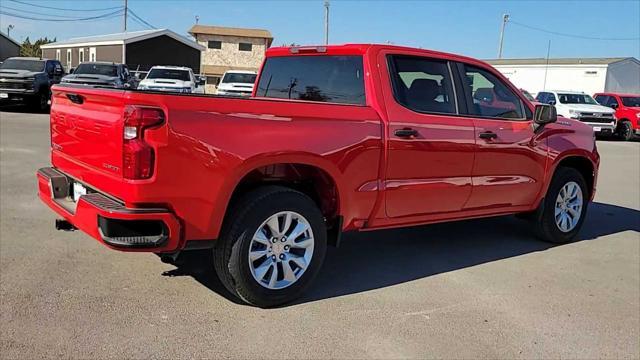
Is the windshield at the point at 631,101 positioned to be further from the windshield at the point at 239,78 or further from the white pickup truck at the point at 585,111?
the windshield at the point at 239,78

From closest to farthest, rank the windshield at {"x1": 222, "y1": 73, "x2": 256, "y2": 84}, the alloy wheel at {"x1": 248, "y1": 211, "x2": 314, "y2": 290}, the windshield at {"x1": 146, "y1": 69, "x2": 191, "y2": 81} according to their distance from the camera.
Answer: the alloy wheel at {"x1": 248, "y1": 211, "x2": 314, "y2": 290}, the windshield at {"x1": 146, "y1": 69, "x2": 191, "y2": 81}, the windshield at {"x1": 222, "y1": 73, "x2": 256, "y2": 84}

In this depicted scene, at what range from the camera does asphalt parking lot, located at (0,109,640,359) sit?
144 inches

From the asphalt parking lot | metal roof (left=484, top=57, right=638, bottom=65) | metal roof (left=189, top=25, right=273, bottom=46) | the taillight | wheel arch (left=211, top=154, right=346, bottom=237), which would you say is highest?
metal roof (left=189, top=25, right=273, bottom=46)

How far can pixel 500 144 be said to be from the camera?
5535 mm

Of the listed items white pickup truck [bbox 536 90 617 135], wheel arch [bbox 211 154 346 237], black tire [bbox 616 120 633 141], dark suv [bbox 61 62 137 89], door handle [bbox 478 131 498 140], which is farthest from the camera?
black tire [bbox 616 120 633 141]

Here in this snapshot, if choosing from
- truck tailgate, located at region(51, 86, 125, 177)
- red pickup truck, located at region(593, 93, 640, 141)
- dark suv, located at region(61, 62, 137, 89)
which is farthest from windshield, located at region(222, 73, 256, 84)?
truck tailgate, located at region(51, 86, 125, 177)

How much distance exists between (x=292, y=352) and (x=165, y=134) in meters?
1.54

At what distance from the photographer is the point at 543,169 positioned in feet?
19.9

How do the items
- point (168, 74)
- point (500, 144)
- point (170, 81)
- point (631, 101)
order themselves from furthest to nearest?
point (631, 101) < point (168, 74) < point (170, 81) < point (500, 144)

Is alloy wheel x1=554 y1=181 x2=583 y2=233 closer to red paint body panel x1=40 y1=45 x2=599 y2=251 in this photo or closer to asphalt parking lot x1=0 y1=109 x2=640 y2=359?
asphalt parking lot x1=0 y1=109 x2=640 y2=359

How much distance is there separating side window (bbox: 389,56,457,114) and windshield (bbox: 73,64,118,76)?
19.4 metres

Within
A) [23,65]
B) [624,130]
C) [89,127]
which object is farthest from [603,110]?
[89,127]

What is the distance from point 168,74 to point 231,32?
29665mm

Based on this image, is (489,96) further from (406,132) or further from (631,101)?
(631,101)
